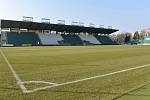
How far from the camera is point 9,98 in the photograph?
7.69 meters

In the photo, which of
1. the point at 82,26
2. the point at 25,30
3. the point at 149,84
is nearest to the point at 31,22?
the point at 25,30

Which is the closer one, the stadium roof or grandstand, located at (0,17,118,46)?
grandstand, located at (0,17,118,46)

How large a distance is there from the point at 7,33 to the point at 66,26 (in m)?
26.0

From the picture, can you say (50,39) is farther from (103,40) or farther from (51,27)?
(103,40)

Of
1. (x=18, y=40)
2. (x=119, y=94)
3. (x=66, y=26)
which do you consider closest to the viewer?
(x=119, y=94)

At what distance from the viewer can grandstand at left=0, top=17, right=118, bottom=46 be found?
92700 millimetres

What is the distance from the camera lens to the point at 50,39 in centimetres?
10331

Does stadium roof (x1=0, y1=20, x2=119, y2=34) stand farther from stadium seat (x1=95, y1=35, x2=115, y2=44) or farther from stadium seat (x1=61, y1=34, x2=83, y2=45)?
stadium seat (x1=95, y1=35, x2=115, y2=44)

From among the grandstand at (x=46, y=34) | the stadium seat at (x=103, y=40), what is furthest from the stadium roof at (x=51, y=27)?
the stadium seat at (x=103, y=40)

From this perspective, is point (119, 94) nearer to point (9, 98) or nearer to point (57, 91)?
point (57, 91)

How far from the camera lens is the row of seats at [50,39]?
9256 centimetres

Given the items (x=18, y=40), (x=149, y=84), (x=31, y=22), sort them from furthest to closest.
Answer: (x=31, y=22)
(x=18, y=40)
(x=149, y=84)

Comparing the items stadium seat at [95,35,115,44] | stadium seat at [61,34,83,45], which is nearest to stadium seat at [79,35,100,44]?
stadium seat at [61,34,83,45]

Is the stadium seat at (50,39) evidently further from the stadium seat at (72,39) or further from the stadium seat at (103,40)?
the stadium seat at (103,40)
